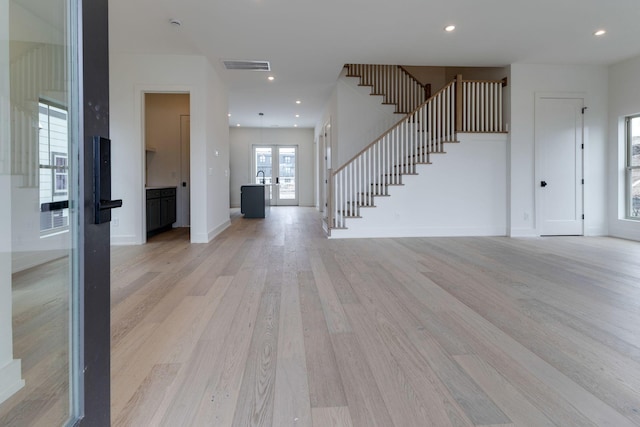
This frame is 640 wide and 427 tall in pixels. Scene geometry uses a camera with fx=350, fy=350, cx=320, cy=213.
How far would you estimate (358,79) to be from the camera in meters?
7.04

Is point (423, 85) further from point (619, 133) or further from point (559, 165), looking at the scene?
point (619, 133)

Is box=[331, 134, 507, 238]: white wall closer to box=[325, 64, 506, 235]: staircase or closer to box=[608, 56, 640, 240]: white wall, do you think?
box=[325, 64, 506, 235]: staircase

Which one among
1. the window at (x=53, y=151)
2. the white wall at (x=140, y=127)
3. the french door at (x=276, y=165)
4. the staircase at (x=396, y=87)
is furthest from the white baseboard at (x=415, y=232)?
the french door at (x=276, y=165)

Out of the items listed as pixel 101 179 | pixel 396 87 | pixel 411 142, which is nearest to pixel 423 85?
pixel 396 87

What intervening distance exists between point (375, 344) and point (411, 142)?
15.5ft

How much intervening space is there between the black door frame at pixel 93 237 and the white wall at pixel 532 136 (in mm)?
6302

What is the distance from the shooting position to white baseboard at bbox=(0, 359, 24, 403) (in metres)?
0.93

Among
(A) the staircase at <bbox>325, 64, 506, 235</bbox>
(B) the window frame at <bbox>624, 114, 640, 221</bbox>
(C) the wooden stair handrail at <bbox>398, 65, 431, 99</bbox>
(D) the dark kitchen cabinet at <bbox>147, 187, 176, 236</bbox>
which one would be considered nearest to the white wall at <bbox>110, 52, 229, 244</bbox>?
(D) the dark kitchen cabinet at <bbox>147, 187, 176, 236</bbox>

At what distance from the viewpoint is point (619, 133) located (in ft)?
19.3

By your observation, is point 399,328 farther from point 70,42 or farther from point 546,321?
point 70,42

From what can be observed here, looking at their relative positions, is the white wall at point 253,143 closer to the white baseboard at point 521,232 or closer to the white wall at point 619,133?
the white baseboard at point 521,232

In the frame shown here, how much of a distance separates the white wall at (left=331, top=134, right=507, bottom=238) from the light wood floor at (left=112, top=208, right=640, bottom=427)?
79.8 inches

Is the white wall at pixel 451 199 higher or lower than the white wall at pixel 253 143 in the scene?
lower

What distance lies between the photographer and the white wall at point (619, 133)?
564 centimetres
